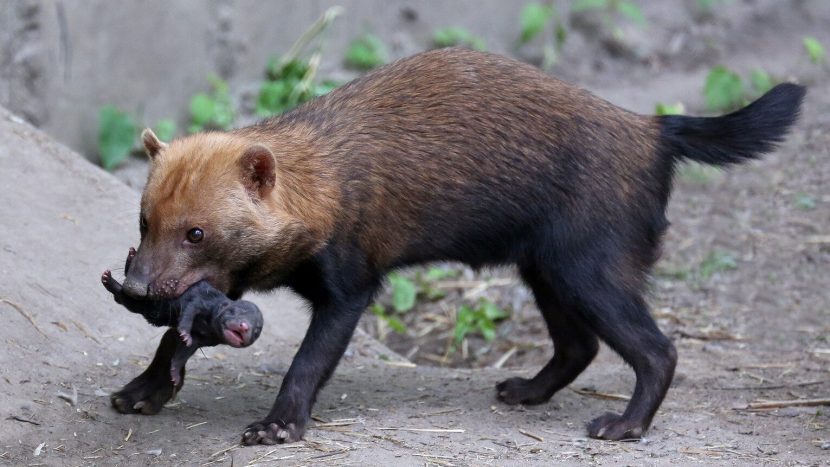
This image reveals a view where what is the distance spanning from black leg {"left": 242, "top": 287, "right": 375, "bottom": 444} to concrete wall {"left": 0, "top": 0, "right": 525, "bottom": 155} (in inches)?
139

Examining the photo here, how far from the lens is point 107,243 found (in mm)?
6520

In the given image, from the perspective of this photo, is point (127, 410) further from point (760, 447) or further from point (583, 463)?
point (760, 447)

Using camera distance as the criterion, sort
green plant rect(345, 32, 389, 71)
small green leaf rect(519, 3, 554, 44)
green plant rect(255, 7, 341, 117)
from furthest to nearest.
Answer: small green leaf rect(519, 3, 554, 44) → green plant rect(345, 32, 389, 71) → green plant rect(255, 7, 341, 117)

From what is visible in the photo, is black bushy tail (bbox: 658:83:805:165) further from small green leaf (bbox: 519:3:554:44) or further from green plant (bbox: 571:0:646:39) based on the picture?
green plant (bbox: 571:0:646:39)

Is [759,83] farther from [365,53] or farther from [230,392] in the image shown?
[230,392]

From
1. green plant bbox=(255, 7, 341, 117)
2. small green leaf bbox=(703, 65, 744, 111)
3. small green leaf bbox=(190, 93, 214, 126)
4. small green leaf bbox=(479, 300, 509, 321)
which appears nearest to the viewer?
small green leaf bbox=(479, 300, 509, 321)

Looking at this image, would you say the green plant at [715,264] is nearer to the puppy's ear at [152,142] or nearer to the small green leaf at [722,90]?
the small green leaf at [722,90]

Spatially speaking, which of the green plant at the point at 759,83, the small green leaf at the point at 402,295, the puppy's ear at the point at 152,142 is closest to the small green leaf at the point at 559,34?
the green plant at the point at 759,83

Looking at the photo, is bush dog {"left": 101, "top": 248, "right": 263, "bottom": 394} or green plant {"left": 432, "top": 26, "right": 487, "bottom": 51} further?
green plant {"left": 432, "top": 26, "right": 487, "bottom": 51}

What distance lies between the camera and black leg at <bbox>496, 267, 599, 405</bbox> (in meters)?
5.86

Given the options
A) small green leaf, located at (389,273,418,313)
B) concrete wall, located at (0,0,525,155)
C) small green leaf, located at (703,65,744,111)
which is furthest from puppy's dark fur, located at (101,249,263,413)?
small green leaf, located at (703,65,744,111)

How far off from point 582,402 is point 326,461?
6.26 feet

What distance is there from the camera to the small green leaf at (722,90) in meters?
10.5

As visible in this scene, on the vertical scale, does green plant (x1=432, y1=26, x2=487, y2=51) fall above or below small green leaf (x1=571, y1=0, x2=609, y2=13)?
below
